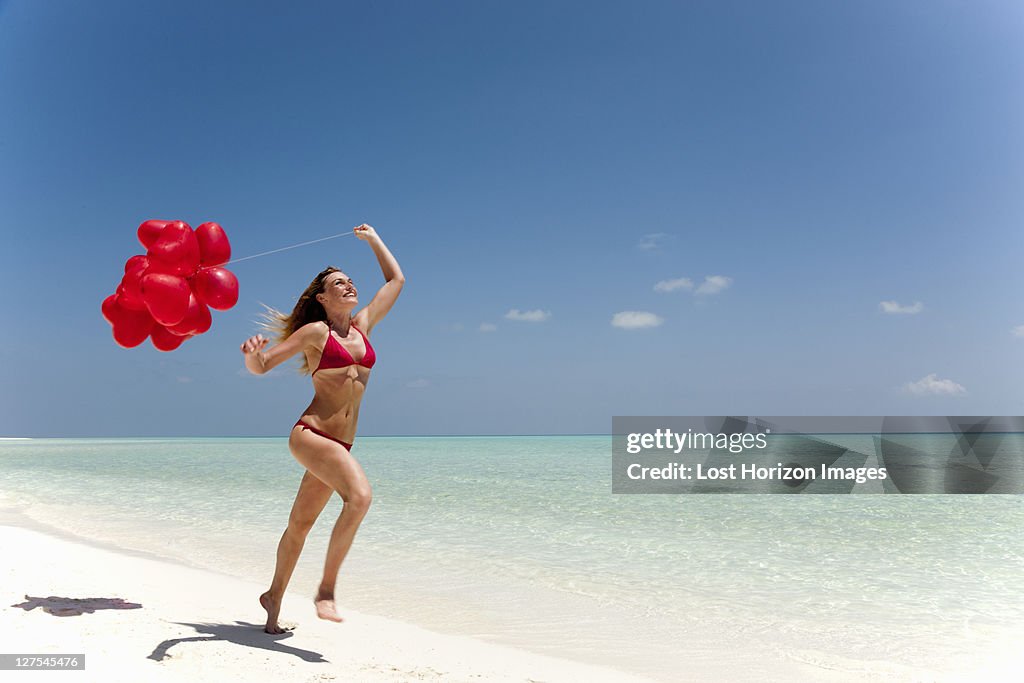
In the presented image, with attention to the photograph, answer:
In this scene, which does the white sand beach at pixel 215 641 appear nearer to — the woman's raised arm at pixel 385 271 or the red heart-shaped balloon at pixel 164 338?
the red heart-shaped balloon at pixel 164 338

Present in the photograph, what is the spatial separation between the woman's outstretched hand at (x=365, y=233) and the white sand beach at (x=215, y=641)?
232cm

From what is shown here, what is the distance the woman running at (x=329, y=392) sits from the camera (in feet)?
12.4

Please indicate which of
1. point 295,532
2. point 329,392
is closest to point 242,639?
point 295,532

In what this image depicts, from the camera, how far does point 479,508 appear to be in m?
11.8

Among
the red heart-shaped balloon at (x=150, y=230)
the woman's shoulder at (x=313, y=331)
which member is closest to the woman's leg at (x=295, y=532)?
the woman's shoulder at (x=313, y=331)

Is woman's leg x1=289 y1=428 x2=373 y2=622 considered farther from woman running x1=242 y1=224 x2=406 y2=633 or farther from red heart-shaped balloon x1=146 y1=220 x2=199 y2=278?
red heart-shaped balloon x1=146 y1=220 x2=199 y2=278

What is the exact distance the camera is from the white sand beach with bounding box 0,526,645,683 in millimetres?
3553

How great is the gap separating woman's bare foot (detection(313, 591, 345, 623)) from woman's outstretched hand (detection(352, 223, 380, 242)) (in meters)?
2.01

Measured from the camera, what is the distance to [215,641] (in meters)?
3.96

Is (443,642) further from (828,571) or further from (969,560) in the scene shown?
(969,560)

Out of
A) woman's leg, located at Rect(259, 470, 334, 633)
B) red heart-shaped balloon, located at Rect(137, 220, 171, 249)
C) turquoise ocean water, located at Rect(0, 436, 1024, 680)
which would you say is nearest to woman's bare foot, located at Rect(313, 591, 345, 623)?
woman's leg, located at Rect(259, 470, 334, 633)

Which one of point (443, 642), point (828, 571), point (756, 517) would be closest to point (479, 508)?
point (756, 517)

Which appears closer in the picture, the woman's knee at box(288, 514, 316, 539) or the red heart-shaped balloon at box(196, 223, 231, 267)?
the woman's knee at box(288, 514, 316, 539)

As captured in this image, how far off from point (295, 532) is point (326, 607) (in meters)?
0.75
